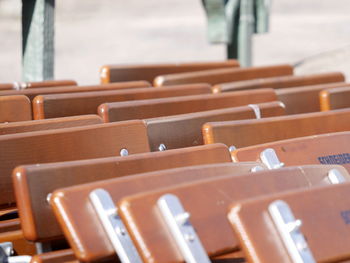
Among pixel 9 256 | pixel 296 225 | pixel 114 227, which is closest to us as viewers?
pixel 296 225

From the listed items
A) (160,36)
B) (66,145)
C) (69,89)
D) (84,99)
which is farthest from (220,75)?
(160,36)

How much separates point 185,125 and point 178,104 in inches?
12.9

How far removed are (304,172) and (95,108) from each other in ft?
3.77

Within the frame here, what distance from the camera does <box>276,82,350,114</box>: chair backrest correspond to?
13.6 feet

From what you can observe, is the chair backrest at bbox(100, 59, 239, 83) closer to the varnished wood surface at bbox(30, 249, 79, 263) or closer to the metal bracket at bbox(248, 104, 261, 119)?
the metal bracket at bbox(248, 104, 261, 119)

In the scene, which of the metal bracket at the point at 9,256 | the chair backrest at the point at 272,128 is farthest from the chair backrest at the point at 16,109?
the metal bracket at the point at 9,256

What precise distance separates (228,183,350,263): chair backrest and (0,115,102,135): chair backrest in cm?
107

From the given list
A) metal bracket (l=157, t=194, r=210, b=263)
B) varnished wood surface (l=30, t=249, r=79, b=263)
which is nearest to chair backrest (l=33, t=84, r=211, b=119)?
varnished wood surface (l=30, t=249, r=79, b=263)

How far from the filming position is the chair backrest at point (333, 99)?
4.10m

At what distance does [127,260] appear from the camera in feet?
7.78

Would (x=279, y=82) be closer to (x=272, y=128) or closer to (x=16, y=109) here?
(x=272, y=128)

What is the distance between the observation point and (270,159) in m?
3.06

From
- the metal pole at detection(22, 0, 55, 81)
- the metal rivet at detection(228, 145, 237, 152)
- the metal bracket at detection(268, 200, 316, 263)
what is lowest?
the metal bracket at detection(268, 200, 316, 263)

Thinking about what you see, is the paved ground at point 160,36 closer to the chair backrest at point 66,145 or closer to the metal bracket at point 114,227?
the chair backrest at point 66,145
